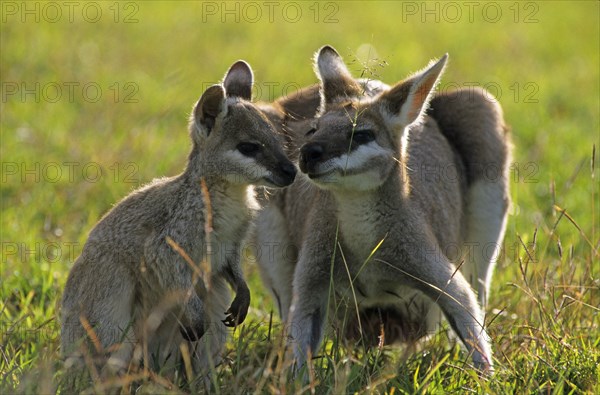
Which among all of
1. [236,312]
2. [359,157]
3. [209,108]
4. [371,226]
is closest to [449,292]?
[371,226]

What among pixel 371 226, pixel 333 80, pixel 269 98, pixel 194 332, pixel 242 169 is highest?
pixel 333 80

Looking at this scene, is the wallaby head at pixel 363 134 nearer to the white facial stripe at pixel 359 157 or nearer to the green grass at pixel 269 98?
the white facial stripe at pixel 359 157

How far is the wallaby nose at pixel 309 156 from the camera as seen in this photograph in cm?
539

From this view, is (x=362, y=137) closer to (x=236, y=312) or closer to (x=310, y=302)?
(x=310, y=302)

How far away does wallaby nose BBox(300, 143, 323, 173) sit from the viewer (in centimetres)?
539

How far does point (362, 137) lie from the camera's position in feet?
18.8

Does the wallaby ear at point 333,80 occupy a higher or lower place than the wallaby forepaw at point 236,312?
higher

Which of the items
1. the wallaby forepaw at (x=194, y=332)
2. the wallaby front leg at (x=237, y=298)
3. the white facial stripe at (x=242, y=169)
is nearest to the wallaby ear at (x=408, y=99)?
the white facial stripe at (x=242, y=169)

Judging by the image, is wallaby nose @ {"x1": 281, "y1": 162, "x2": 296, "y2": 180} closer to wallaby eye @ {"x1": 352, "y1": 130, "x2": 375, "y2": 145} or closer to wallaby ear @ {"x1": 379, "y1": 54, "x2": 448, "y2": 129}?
wallaby eye @ {"x1": 352, "y1": 130, "x2": 375, "y2": 145}

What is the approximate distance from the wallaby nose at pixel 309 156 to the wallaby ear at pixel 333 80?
0.94 metres

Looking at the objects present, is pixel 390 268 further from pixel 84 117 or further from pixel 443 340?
pixel 84 117

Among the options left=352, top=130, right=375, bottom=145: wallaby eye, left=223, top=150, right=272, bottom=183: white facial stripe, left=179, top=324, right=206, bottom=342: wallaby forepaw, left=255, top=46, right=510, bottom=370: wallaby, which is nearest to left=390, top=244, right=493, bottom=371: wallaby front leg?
left=255, top=46, right=510, bottom=370: wallaby

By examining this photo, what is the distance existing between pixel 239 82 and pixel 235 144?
65 centimetres

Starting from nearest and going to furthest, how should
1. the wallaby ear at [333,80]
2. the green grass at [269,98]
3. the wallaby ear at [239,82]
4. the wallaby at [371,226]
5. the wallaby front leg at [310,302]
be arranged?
the green grass at [269,98] → the wallaby at [371,226] → the wallaby front leg at [310,302] → the wallaby ear at [239,82] → the wallaby ear at [333,80]
